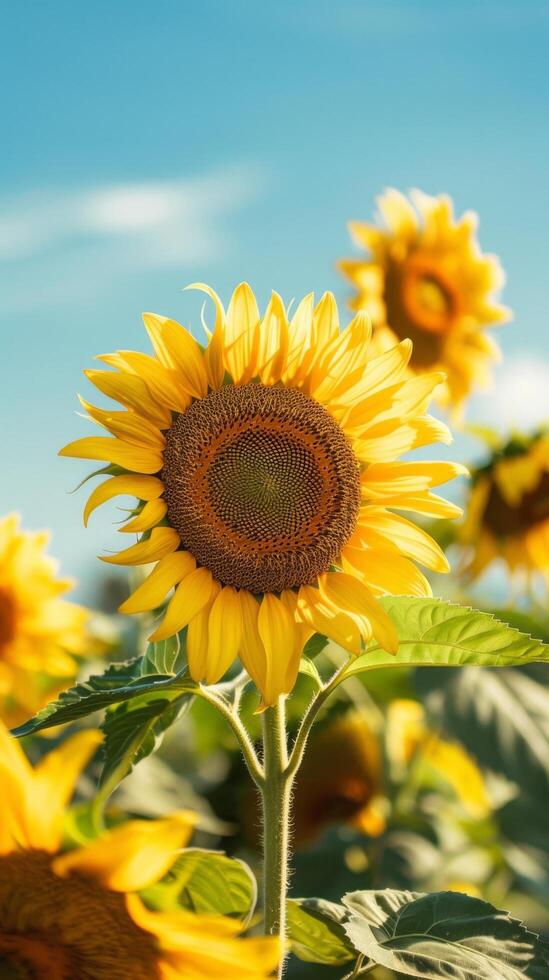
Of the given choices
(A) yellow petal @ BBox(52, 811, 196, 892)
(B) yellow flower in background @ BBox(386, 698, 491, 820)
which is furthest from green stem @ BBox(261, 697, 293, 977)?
(B) yellow flower in background @ BBox(386, 698, 491, 820)

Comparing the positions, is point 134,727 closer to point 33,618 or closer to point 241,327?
point 241,327

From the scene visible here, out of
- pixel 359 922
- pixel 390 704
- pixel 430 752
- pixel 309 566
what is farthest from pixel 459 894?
pixel 430 752

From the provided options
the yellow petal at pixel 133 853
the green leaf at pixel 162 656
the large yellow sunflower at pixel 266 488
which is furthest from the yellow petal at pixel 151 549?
the yellow petal at pixel 133 853

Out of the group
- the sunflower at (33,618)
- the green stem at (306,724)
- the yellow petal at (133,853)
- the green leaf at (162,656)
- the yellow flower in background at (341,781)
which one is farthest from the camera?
the sunflower at (33,618)

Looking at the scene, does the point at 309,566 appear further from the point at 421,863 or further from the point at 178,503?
Answer: the point at 421,863

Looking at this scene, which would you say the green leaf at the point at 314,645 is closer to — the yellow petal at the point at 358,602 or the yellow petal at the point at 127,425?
the yellow petal at the point at 358,602

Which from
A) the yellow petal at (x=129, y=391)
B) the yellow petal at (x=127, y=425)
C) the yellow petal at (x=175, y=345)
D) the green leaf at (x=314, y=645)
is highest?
the yellow petal at (x=175, y=345)
